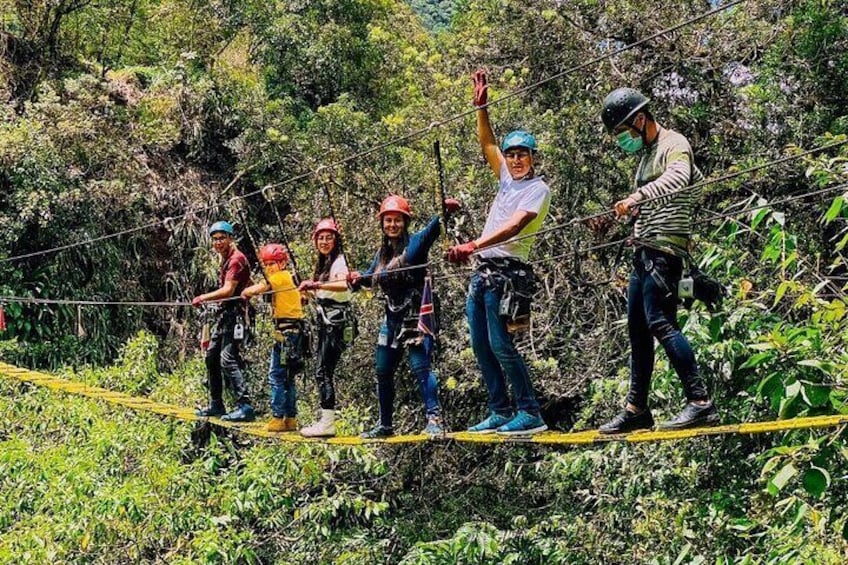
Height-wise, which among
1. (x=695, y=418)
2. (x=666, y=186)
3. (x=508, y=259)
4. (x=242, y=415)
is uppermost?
(x=666, y=186)

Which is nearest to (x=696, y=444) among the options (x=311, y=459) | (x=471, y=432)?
(x=471, y=432)

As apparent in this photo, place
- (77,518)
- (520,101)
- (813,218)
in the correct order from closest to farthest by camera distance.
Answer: (77,518) → (813,218) → (520,101)

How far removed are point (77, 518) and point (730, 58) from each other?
4656mm

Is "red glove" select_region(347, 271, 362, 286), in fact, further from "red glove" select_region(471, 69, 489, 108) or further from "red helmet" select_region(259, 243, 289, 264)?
"red glove" select_region(471, 69, 489, 108)

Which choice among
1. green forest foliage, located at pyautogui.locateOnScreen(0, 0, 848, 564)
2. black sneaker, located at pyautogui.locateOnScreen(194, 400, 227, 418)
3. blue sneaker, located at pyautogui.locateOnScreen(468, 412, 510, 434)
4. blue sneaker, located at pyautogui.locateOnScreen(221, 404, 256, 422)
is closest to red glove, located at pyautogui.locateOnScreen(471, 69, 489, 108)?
green forest foliage, located at pyautogui.locateOnScreen(0, 0, 848, 564)

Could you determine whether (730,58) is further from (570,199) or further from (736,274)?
(736,274)

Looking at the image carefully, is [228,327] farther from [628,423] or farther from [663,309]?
[663,309]

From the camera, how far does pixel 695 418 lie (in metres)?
2.59

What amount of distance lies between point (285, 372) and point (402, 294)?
0.96m

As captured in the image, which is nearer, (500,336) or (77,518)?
(500,336)

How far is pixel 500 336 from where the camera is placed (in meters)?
3.05

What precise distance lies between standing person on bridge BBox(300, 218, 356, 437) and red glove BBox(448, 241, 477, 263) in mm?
858

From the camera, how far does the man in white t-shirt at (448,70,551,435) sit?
9.70 ft

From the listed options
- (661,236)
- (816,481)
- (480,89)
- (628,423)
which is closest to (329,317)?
(480,89)
